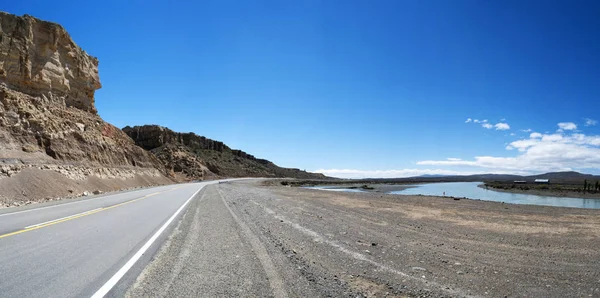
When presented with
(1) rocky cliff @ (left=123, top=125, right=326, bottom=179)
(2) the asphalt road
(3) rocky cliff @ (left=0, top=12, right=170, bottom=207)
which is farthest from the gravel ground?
(1) rocky cliff @ (left=123, top=125, right=326, bottom=179)

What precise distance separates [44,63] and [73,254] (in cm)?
4038

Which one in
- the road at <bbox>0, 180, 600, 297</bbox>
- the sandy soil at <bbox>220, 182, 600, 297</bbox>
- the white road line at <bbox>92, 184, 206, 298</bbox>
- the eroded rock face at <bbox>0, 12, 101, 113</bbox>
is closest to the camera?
the white road line at <bbox>92, 184, 206, 298</bbox>

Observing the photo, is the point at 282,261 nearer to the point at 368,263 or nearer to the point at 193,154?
the point at 368,263

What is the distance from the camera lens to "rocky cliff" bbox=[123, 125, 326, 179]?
91062 millimetres

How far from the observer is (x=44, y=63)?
36906mm

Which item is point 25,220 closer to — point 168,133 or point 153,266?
point 153,266

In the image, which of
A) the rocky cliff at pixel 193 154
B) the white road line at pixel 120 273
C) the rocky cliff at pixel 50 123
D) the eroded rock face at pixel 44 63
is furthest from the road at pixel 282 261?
the rocky cliff at pixel 193 154

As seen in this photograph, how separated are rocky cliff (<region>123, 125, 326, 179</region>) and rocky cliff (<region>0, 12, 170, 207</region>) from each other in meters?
35.2

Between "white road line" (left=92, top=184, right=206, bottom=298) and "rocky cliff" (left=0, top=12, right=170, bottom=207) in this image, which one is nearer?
"white road line" (left=92, top=184, right=206, bottom=298)

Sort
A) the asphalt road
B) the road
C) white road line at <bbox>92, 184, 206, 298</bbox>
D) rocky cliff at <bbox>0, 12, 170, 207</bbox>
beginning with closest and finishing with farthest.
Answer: white road line at <bbox>92, 184, 206, 298</bbox>, the asphalt road, the road, rocky cliff at <bbox>0, 12, 170, 207</bbox>

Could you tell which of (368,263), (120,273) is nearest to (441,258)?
(368,263)

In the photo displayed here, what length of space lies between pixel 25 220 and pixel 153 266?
8.00 meters

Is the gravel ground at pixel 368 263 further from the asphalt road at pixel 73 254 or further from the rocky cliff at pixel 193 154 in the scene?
the rocky cliff at pixel 193 154

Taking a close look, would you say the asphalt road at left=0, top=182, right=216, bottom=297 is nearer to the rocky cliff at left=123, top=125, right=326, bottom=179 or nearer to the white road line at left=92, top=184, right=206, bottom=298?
the white road line at left=92, top=184, right=206, bottom=298
